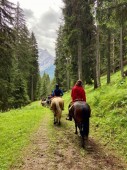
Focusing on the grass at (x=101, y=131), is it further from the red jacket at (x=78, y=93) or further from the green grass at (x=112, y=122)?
the red jacket at (x=78, y=93)

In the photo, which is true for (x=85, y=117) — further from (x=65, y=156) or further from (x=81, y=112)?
(x=65, y=156)

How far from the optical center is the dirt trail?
27.3 ft

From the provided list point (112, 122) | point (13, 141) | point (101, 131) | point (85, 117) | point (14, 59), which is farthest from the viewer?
point (14, 59)

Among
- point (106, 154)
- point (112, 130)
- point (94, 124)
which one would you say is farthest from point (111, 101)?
point (106, 154)

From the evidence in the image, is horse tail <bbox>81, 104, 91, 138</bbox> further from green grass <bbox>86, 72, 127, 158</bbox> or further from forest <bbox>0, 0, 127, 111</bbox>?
forest <bbox>0, 0, 127, 111</bbox>

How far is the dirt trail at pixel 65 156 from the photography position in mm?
8322

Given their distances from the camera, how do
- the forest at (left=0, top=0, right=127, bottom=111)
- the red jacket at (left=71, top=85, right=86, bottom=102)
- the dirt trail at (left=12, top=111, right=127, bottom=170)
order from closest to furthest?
1. the dirt trail at (left=12, top=111, right=127, bottom=170)
2. the red jacket at (left=71, top=85, right=86, bottom=102)
3. the forest at (left=0, top=0, right=127, bottom=111)

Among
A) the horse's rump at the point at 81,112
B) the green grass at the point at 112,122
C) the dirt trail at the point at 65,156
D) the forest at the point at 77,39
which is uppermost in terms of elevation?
the forest at the point at 77,39

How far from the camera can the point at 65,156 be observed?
9.20 m

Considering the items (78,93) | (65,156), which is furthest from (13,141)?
(78,93)

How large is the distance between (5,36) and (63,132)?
13.4m

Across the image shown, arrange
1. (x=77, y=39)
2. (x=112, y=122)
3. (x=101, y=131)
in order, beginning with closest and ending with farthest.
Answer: (x=101, y=131) → (x=112, y=122) → (x=77, y=39)

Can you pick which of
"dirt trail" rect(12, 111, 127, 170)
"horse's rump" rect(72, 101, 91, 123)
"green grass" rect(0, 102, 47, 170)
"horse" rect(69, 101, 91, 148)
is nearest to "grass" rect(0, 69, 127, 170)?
"green grass" rect(0, 102, 47, 170)

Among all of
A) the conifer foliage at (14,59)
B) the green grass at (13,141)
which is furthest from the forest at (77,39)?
the green grass at (13,141)
